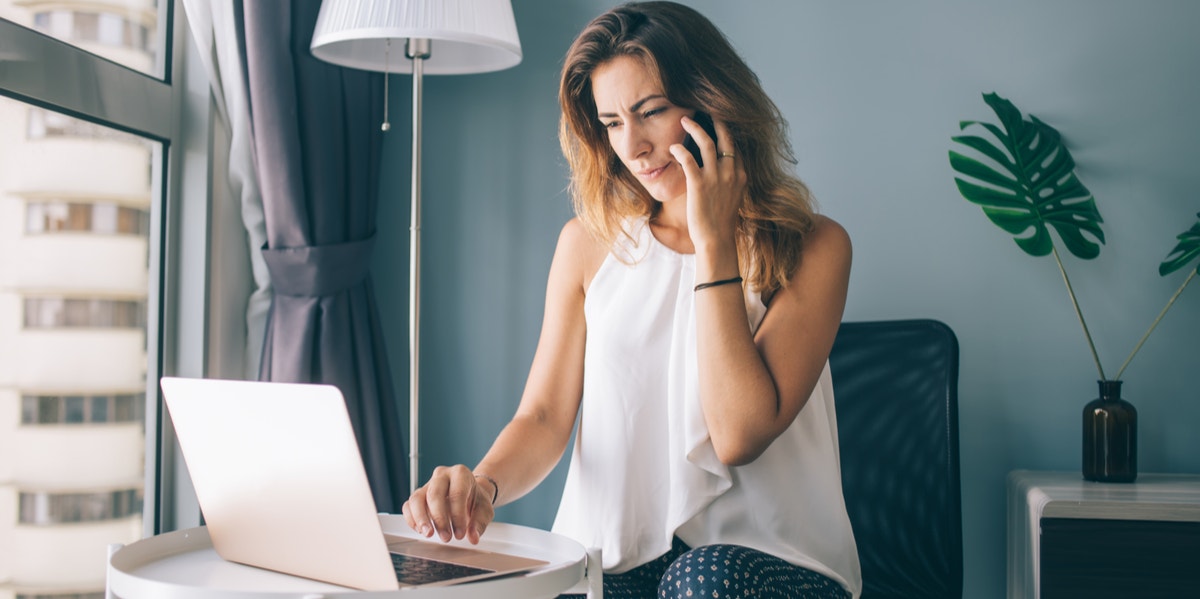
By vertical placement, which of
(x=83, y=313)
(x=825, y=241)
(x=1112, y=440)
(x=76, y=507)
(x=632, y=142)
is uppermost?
(x=632, y=142)

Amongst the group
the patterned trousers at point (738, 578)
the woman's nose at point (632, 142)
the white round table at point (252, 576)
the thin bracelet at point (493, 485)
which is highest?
the woman's nose at point (632, 142)

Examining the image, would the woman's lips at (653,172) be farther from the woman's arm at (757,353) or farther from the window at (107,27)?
the window at (107,27)

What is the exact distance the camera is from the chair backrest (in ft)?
5.39

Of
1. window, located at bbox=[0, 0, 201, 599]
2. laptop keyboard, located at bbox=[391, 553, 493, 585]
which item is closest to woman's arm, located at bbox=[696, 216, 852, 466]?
laptop keyboard, located at bbox=[391, 553, 493, 585]

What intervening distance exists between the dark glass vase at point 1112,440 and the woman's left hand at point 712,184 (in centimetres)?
91

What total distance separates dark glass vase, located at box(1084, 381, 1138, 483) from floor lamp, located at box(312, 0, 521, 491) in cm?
122

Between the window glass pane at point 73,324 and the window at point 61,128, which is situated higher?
the window at point 61,128

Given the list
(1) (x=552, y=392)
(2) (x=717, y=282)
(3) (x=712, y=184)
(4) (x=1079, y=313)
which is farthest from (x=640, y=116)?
(4) (x=1079, y=313)

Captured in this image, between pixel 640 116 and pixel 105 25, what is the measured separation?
931mm

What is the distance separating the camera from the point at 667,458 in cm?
129

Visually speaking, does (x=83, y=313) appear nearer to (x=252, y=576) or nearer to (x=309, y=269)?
(x=309, y=269)

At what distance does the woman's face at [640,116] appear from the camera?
1.33 meters

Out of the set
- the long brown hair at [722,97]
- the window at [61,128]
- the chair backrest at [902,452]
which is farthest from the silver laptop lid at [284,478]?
the chair backrest at [902,452]

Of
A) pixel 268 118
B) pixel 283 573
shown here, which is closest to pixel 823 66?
pixel 268 118
